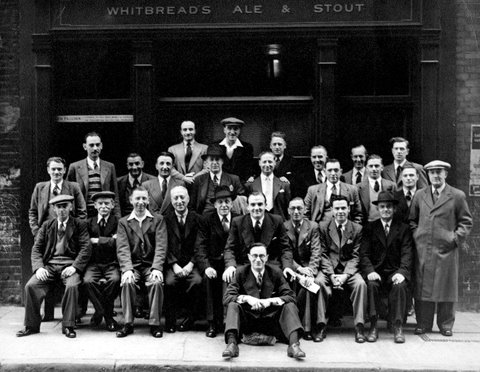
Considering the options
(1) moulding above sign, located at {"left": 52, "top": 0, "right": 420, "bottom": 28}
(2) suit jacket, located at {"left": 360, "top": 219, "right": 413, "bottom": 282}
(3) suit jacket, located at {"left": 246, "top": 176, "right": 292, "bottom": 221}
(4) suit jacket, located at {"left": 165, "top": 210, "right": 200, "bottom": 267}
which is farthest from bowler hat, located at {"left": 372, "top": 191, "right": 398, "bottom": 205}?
(1) moulding above sign, located at {"left": 52, "top": 0, "right": 420, "bottom": 28}

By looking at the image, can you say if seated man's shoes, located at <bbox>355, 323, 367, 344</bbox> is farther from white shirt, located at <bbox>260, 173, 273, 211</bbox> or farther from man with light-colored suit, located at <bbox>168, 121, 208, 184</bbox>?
man with light-colored suit, located at <bbox>168, 121, 208, 184</bbox>

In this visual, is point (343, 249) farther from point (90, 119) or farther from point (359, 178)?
point (90, 119)

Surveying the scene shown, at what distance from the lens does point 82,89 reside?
10.5m

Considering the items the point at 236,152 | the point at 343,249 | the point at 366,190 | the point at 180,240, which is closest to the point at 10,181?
the point at 180,240

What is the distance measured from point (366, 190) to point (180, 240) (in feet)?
8.57

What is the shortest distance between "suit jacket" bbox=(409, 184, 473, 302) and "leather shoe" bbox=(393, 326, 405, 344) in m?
0.59

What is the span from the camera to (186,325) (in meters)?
8.62

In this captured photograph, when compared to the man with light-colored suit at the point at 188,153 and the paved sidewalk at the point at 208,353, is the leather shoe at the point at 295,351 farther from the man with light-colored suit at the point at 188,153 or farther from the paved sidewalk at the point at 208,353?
the man with light-colored suit at the point at 188,153

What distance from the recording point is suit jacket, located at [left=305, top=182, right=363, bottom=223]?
8863 mm

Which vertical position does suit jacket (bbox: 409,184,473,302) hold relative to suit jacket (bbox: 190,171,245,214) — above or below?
below

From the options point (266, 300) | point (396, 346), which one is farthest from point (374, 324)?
point (266, 300)

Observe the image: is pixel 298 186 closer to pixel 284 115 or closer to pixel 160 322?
pixel 284 115

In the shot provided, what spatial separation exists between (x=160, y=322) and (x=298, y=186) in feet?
9.01

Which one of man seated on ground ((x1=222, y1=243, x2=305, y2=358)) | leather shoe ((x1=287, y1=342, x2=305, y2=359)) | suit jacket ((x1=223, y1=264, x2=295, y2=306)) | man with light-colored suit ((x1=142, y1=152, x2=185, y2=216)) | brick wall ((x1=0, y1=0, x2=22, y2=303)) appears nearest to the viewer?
leather shoe ((x1=287, y1=342, x2=305, y2=359))
